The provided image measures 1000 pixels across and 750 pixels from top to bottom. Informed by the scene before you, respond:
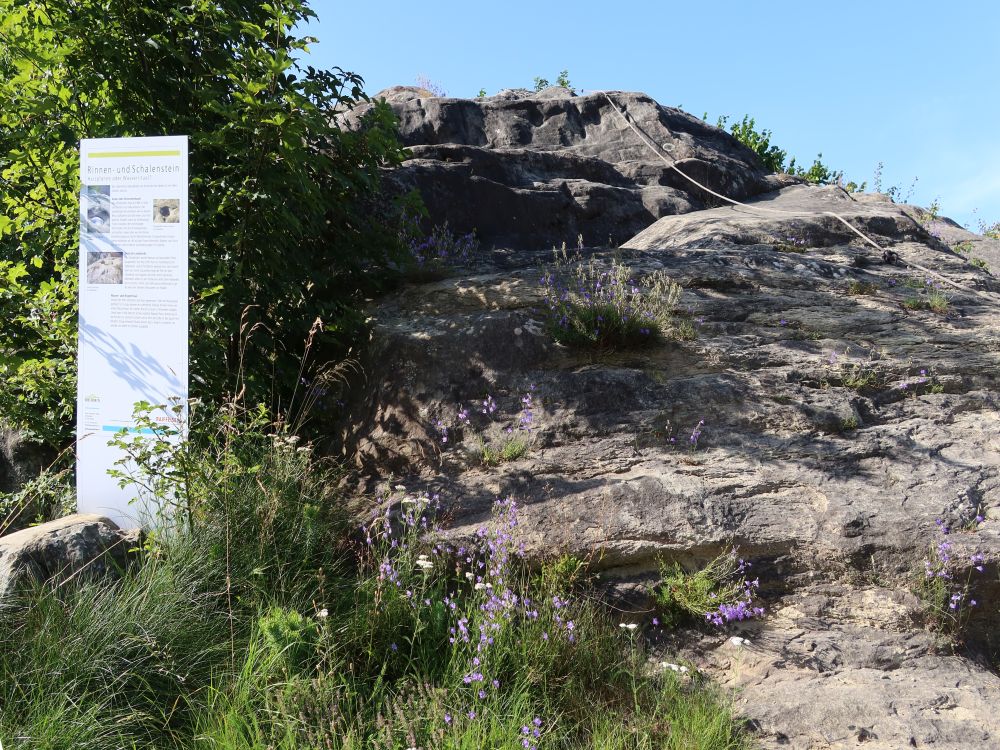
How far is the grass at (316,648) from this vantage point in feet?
9.55

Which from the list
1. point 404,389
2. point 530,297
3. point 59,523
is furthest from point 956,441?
point 59,523

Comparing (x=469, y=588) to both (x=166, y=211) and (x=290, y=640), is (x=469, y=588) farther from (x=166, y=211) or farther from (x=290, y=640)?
(x=166, y=211)

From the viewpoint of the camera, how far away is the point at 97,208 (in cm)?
427

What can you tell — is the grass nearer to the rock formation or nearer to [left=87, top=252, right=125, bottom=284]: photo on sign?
the rock formation

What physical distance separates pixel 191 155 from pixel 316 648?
335 cm

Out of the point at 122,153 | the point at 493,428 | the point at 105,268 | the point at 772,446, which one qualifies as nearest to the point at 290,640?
the point at 493,428

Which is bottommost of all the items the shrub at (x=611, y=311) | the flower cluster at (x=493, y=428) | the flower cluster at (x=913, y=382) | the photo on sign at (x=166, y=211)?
the flower cluster at (x=493, y=428)

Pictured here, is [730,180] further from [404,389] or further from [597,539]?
[597,539]

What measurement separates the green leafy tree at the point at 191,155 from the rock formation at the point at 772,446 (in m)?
1.07

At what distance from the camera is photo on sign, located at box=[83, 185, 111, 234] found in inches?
168

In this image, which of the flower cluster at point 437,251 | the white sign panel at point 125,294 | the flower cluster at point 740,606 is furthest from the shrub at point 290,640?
the flower cluster at point 437,251

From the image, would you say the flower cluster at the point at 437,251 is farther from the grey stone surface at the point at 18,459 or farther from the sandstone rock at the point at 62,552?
the sandstone rock at the point at 62,552

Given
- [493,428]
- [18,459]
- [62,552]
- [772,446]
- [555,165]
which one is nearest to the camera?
[62,552]

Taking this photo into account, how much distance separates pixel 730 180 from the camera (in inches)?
486
